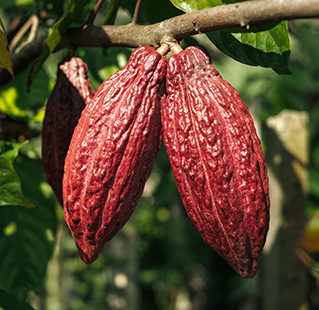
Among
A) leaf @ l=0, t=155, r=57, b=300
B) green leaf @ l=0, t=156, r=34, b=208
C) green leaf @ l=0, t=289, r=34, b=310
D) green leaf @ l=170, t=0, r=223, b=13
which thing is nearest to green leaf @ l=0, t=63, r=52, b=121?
leaf @ l=0, t=155, r=57, b=300

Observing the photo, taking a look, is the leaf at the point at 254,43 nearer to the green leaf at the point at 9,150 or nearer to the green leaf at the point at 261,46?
the green leaf at the point at 261,46

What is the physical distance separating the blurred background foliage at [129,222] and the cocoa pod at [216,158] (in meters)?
0.35

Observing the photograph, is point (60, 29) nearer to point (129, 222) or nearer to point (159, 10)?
point (159, 10)

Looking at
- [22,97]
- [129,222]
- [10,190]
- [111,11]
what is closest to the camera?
[10,190]

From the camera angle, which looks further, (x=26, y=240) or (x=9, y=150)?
(x=26, y=240)

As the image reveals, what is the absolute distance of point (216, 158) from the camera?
1.85 ft

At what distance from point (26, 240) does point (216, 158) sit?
0.72m

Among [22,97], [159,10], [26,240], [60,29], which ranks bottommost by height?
[26,240]

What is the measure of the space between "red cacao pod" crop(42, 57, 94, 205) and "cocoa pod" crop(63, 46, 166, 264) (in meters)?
0.15

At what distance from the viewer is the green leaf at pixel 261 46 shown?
0.64 metres

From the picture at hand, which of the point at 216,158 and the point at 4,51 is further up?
the point at 4,51

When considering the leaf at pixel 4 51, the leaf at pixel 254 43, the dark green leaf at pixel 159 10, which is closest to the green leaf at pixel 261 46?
the leaf at pixel 254 43

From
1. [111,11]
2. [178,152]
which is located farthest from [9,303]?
[111,11]

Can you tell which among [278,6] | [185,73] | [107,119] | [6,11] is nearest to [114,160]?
[107,119]
